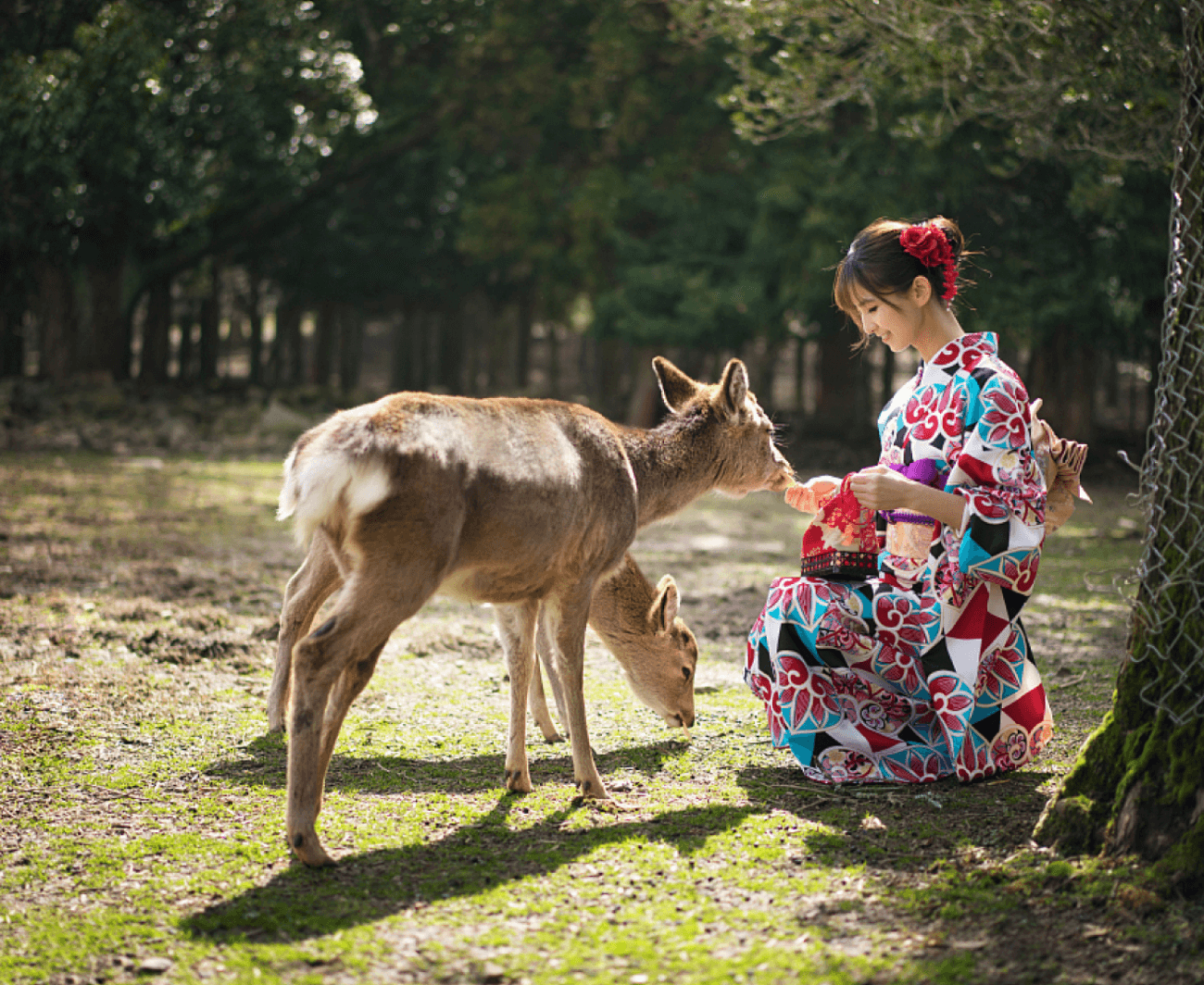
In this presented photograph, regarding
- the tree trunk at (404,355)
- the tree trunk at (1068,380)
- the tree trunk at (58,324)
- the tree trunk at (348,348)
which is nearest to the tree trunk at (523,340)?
the tree trunk at (404,355)

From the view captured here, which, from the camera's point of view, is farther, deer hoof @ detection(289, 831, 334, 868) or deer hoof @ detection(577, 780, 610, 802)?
deer hoof @ detection(577, 780, 610, 802)

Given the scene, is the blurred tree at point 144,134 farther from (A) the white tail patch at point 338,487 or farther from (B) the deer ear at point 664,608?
(A) the white tail patch at point 338,487

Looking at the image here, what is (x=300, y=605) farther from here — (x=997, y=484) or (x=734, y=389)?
(x=997, y=484)

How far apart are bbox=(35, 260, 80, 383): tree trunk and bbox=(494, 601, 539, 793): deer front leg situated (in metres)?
23.8

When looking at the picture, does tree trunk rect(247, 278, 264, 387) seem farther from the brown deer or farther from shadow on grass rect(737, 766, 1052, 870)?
shadow on grass rect(737, 766, 1052, 870)

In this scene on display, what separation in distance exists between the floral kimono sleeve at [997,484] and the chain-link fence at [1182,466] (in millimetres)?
491

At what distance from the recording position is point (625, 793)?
14.6 feet

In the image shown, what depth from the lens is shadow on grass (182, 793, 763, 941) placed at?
3.15 m

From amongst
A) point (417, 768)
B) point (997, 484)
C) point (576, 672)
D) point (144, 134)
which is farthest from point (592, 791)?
point (144, 134)

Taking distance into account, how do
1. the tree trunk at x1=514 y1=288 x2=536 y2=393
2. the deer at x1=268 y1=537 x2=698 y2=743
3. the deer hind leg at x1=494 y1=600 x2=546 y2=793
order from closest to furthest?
the deer hind leg at x1=494 y1=600 x2=546 y2=793
the deer at x1=268 y1=537 x2=698 y2=743
the tree trunk at x1=514 y1=288 x2=536 y2=393

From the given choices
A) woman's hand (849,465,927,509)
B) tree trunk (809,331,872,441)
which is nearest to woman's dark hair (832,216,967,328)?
woman's hand (849,465,927,509)

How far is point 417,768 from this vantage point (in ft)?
15.5

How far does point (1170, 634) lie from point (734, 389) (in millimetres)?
2467

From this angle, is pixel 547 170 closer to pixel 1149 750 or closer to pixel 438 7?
pixel 438 7
